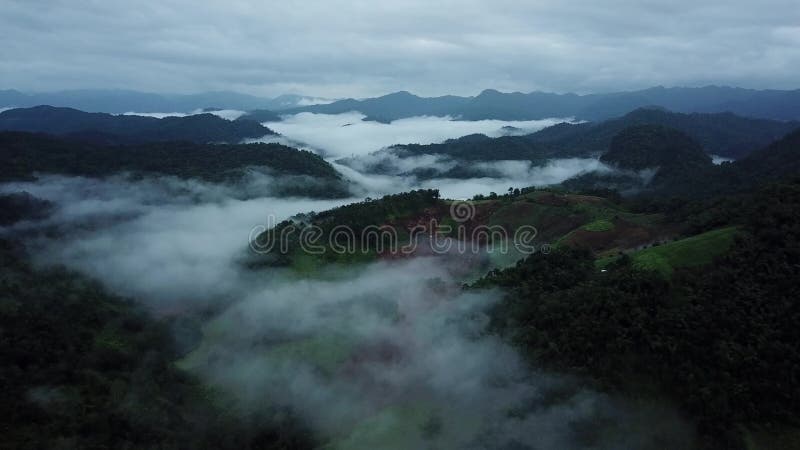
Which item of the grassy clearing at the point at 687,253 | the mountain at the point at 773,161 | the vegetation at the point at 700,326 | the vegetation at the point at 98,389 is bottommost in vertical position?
the vegetation at the point at 98,389

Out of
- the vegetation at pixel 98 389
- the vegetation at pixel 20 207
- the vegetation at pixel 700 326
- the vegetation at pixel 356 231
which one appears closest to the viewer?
the vegetation at pixel 700 326

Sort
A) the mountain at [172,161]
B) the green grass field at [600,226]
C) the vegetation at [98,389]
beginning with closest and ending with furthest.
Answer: the vegetation at [98,389]
the green grass field at [600,226]
the mountain at [172,161]

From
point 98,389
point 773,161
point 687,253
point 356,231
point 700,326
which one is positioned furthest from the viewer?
point 773,161

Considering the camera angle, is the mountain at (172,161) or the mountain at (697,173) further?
the mountain at (172,161)

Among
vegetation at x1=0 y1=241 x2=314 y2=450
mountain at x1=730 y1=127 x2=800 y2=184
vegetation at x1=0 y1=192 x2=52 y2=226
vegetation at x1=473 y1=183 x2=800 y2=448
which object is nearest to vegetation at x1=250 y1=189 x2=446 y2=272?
vegetation at x1=0 y1=241 x2=314 y2=450

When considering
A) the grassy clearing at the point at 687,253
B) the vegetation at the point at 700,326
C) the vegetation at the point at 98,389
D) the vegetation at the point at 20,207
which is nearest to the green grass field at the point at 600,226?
the grassy clearing at the point at 687,253

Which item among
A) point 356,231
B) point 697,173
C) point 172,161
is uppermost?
point 172,161

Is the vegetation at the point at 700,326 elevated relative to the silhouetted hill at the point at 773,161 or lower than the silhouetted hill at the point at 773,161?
lower

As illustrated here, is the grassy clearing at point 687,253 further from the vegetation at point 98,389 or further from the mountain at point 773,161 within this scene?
the mountain at point 773,161

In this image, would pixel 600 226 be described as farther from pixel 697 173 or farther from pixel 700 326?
pixel 697 173

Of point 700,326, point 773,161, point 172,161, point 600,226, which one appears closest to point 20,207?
point 172,161

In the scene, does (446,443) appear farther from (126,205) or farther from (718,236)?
(126,205)
